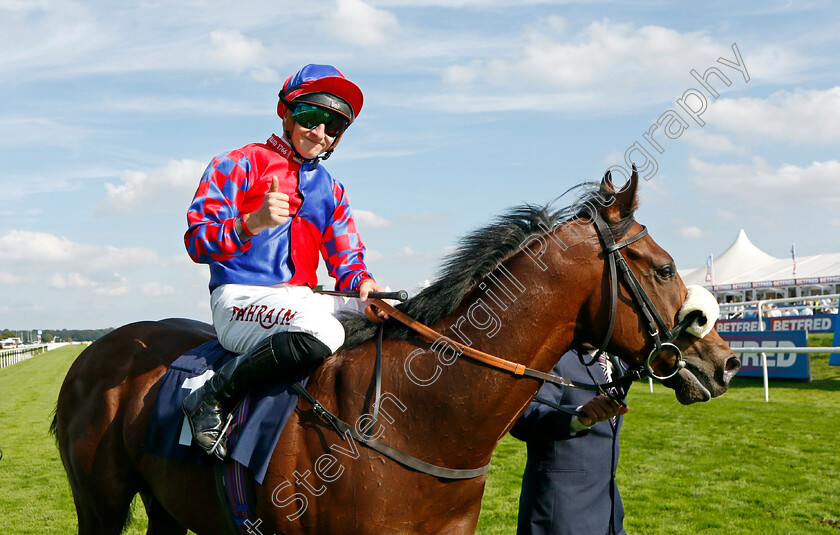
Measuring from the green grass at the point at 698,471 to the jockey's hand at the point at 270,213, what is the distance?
2181mm

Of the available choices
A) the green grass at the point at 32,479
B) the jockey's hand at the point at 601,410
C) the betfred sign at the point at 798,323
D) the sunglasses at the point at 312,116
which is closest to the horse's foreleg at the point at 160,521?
the green grass at the point at 32,479

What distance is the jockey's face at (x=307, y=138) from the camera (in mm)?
2662

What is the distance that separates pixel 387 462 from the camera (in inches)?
83.2

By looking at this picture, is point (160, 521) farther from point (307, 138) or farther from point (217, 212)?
point (307, 138)

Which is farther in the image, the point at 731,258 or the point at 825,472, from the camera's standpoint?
the point at 731,258

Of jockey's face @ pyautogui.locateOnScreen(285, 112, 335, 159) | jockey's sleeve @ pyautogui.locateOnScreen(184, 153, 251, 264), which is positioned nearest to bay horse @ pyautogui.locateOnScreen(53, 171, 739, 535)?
jockey's sleeve @ pyautogui.locateOnScreen(184, 153, 251, 264)

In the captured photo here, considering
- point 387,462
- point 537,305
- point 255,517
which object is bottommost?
point 255,517

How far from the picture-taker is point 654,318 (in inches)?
85.4

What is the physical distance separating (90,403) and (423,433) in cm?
172

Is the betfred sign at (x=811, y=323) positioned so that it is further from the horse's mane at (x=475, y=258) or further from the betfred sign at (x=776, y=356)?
the horse's mane at (x=475, y=258)

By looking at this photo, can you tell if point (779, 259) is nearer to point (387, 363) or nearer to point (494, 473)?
point (494, 473)

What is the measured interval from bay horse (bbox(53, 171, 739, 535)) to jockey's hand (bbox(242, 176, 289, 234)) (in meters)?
0.51

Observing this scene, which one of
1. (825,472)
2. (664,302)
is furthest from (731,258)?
(664,302)

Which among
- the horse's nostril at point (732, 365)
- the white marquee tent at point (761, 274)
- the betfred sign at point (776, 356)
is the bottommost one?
the horse's nostril at point (732, 365)
